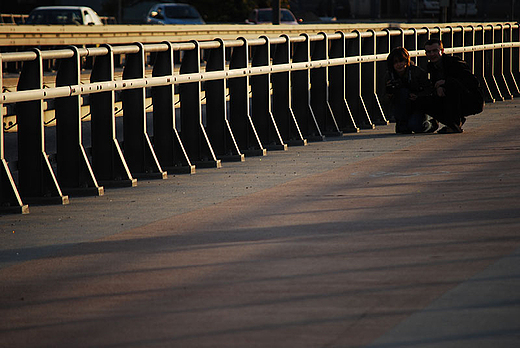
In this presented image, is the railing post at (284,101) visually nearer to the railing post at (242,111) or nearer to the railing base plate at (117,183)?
the railing post at (242,111)

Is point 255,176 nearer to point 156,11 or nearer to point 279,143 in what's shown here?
point 279,143

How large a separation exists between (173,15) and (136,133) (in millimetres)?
40913

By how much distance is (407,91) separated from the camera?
14281 millimetres

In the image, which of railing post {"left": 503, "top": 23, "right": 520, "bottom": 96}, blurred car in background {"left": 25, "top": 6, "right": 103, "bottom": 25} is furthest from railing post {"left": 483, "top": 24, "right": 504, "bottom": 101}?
blurred car in background {"left": 25, "top": 6, "right": 103, "bottom": 25}

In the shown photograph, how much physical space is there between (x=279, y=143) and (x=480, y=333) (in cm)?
818

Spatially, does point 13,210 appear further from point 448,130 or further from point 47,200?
point 448,130

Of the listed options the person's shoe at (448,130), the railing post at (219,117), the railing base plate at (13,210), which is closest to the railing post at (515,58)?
the person's shoe at (448,130)

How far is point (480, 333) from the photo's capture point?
489cm

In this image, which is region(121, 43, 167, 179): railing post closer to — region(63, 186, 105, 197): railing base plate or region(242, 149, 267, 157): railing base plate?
region(63, 186, 105, 197): railing base plate

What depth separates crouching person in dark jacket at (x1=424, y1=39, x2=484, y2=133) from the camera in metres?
14.1

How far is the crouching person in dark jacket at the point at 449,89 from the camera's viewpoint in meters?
14.1

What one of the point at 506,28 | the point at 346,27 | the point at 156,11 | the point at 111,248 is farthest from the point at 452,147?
the point at 156,11

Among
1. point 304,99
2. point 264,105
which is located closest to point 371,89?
point 304,99

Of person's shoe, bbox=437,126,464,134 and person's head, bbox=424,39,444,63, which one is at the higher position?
person's head, bbox=424,39,444,63
